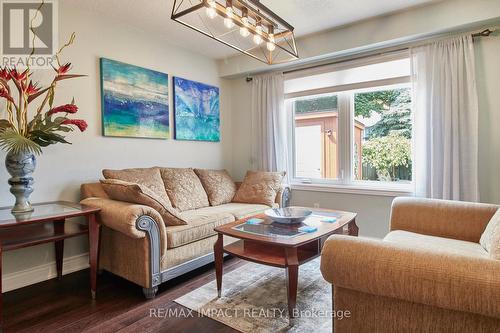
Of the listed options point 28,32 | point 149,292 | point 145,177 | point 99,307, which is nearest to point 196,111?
point 145,177

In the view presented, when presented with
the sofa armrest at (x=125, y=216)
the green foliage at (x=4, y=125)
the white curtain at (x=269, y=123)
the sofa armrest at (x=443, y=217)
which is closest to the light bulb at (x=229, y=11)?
the sofa armrest at (x=125, y=216)

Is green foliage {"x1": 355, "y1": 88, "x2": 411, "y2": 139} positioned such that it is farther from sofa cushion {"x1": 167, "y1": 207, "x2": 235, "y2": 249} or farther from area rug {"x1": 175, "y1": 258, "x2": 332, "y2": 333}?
sofa cushion {"x1": 167, "y1": 207, "x2": 235, "y2": 249}

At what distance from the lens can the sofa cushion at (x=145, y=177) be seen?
8.89ft

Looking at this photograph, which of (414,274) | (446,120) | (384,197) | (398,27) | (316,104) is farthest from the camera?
(316,104)

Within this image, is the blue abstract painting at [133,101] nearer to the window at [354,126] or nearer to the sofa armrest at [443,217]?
the window at [354,126]

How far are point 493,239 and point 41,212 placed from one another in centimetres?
271

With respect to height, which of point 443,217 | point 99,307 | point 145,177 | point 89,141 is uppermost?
point 89,141

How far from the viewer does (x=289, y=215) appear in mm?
2377

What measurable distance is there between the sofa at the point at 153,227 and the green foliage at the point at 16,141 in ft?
1.88

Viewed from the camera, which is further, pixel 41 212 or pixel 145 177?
pixel 145 177

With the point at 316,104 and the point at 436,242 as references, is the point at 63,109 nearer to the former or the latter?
the point at 436,242

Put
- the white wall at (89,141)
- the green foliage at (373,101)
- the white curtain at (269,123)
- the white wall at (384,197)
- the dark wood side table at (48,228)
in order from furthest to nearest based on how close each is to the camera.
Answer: the white curtain at (269,123), the green foliage at (373,101), the white wall at (384,197), the white wall at (89,141), the dark wood side table at (48,228)

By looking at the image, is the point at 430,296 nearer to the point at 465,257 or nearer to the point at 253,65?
the point at 465,257

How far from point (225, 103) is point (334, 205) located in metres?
2.18
